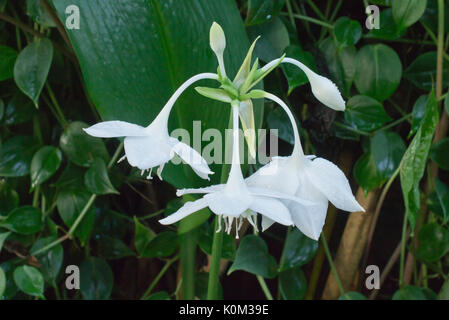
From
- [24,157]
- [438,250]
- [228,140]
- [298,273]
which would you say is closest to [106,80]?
[228,140]

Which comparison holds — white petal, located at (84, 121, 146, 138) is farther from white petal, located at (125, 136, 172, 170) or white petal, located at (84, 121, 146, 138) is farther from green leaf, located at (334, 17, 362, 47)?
green leaf, located at (334, 17, 362, 47)

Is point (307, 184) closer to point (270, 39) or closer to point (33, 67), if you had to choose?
point (270, 39)

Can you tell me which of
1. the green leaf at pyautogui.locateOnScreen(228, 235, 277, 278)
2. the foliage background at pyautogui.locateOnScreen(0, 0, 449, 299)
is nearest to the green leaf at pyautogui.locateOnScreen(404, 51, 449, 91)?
the foliage background at pyautogui.locateOnScreen(0, 0, 449, 299)

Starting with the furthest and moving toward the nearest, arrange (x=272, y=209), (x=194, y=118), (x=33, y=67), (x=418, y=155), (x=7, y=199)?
(x=7, y=199) → (x=33, y=67) → (x=194, y=118) → (x=418, y=155) → (x=272, y=209)

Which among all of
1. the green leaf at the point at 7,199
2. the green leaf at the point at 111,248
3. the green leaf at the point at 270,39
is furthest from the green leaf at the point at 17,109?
the green leaf at the point at 270,39

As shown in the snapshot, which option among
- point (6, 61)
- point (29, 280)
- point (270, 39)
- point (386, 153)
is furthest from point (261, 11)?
point (29, 280)
